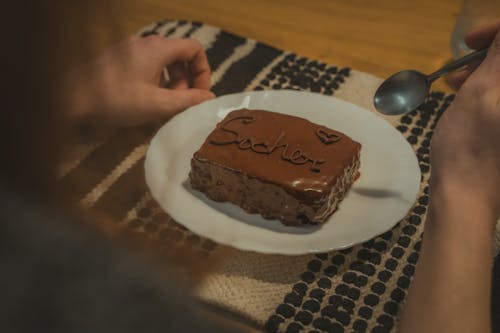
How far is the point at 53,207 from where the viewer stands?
0.11 meters

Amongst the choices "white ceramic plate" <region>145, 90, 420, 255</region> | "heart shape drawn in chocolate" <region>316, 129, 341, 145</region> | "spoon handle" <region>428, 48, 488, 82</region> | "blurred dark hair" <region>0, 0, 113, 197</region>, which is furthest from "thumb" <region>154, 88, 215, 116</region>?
"blurred dark hair" <region>0, 0, 113, 197</region>

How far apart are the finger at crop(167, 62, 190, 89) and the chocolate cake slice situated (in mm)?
159

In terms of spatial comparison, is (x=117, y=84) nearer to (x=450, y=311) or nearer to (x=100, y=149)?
(x=100, y=149)

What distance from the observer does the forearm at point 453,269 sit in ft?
1.24

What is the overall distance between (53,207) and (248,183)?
492 mm

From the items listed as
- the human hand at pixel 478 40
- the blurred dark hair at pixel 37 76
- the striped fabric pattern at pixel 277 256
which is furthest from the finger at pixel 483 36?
the blurred dark hair at pixel 37 76

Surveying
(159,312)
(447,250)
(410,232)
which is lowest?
(410,232)

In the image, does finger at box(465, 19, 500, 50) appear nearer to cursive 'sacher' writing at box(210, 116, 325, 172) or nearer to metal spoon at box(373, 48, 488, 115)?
metal spoon at box(373, 48, 488, 115)

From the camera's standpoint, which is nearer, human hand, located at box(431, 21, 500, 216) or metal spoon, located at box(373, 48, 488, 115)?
human hand, located at box(431, 21, 500, 216)

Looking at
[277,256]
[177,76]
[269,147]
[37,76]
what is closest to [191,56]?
[177,76]

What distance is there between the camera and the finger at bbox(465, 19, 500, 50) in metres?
A: 0.62

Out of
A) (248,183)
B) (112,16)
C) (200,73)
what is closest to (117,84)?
(112,16)

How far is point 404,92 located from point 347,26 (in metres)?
0.32

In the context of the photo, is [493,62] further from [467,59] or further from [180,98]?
[180,98]
